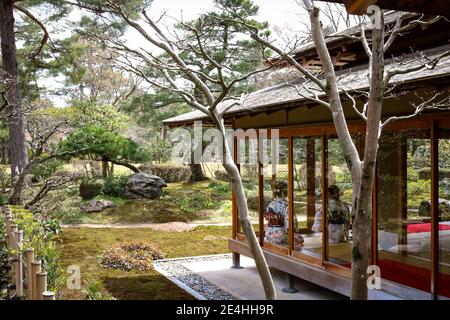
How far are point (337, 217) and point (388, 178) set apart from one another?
90 centimetres

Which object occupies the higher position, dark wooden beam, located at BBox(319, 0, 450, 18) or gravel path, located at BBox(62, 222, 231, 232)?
dark wooden beam, located at BBox(319, 0, 450, 18)

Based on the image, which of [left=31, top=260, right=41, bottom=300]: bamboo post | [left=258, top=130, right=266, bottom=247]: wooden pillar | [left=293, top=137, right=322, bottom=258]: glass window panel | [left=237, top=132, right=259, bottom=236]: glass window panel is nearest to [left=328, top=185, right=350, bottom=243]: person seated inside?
[left=293, top=137, right=322, bottom=258]: glass window panel

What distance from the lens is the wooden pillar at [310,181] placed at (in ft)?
20.0

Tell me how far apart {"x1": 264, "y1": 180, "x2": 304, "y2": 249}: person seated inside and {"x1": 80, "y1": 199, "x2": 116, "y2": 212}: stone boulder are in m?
7.65

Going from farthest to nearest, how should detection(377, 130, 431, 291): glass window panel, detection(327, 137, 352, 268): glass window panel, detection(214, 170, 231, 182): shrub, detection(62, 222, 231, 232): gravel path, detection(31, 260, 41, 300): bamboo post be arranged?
detection(214, 170, 231, 182): shrub → detection(62, 222, 231, 232): gravel path → detection(327, 137, 352, 268): glass window panel → detection(377, 130, 431, 291): glass window panel → detection(31, 260, 41, 300): bamboo post

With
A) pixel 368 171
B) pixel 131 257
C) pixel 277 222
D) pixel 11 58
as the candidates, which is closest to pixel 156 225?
pixel 131 257

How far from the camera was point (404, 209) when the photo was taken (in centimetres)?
514

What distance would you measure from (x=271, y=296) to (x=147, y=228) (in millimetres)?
8948

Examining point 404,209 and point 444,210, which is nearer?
point 444,210

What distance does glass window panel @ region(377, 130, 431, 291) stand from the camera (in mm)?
4730

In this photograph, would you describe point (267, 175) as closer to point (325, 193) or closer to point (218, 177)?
point (325, 193)

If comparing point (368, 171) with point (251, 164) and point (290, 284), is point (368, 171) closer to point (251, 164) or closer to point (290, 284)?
point (290, 284)

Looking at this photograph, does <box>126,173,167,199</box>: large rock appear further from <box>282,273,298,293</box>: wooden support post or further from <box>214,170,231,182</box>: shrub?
<box>282,273,298,293</box>: wooden support post
